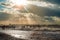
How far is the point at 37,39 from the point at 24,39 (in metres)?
2.86

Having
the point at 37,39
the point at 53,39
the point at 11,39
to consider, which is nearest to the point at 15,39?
the point at 11,39

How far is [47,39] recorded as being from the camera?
181 ft

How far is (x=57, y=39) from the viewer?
2165 inches

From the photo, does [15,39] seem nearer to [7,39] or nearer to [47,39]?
[7,39]

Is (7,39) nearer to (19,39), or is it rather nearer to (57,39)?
(19,39)

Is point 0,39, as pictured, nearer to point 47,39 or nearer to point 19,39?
point 19,39

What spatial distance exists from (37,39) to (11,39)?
5.39m

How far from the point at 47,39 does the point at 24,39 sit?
511 cm

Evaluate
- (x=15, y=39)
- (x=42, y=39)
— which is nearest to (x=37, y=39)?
(x=42, y=39)

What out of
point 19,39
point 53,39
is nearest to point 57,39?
point 53,39

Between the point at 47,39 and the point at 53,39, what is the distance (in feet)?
Answer: 4.16

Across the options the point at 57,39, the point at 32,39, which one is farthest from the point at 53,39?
the point at 32,39

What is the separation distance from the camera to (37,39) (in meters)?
54.4

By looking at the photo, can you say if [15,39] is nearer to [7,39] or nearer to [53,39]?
[7,39]
